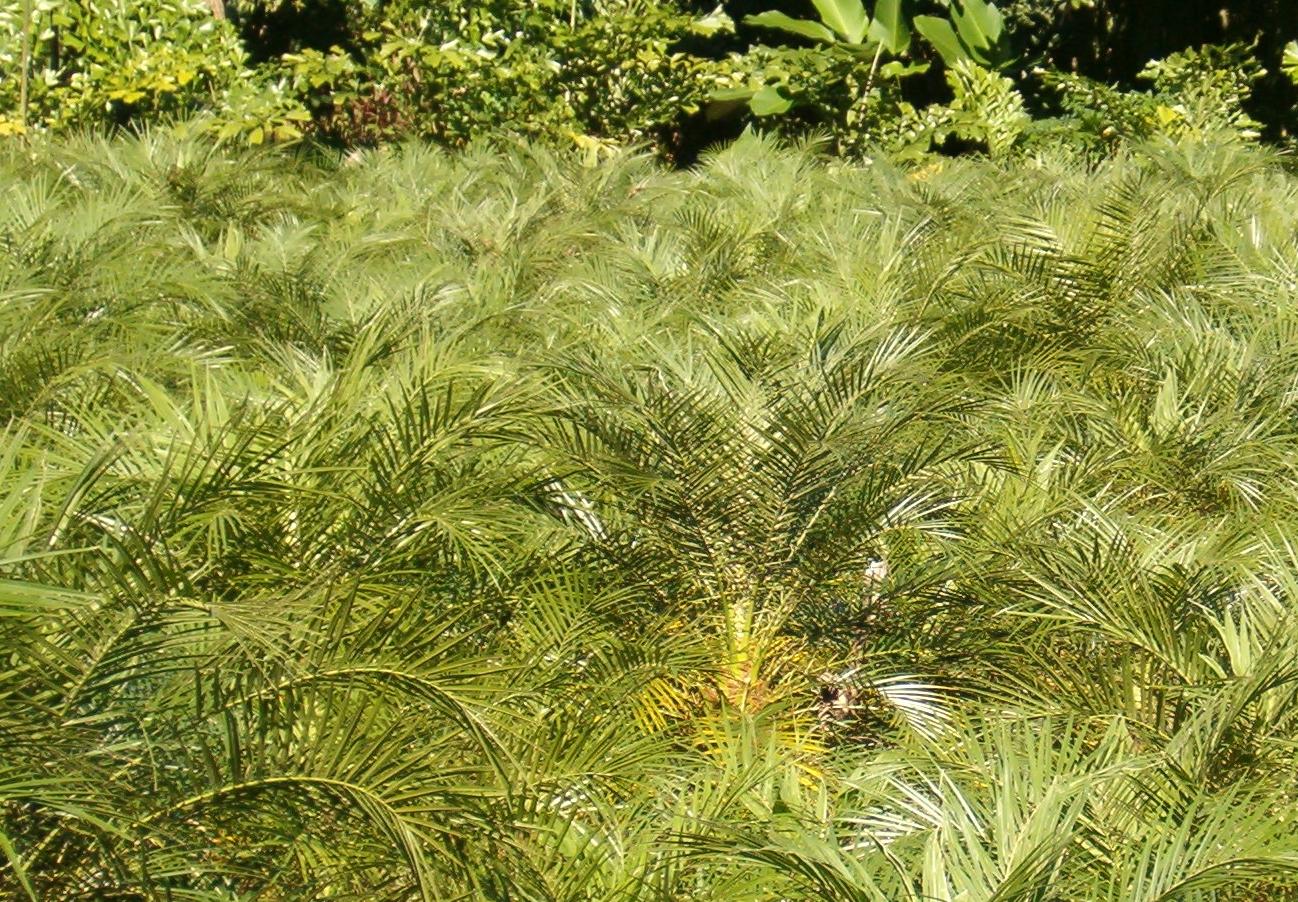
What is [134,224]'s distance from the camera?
561cm

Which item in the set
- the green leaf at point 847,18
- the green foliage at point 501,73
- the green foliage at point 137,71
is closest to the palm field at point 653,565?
→ the green foliage at point 137,71

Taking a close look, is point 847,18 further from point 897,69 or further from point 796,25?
point 897,69

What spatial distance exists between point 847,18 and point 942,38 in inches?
33.1

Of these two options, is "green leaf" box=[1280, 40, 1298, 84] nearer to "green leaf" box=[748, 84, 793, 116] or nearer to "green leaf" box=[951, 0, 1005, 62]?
"green leaf" box=[951, 0, 1005, 62]

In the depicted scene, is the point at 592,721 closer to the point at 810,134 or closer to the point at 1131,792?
the point at 1131,792

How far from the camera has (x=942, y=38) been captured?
14.0m

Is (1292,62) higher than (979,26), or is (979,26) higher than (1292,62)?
(1292,62)

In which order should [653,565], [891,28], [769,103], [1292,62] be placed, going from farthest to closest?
[891,28] → [769,103] → [1292,62] → [653,565]

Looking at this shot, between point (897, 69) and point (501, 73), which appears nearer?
point (501, 73)

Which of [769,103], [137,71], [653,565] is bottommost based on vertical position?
[769,103]

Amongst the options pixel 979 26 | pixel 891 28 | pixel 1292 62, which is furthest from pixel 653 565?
pixel 979 26

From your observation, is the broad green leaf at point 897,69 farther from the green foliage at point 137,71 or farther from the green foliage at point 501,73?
the green foliage at point 137,71

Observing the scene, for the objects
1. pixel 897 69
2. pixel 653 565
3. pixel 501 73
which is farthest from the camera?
pixel 897 69

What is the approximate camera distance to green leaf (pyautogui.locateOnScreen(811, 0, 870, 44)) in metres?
14.1
